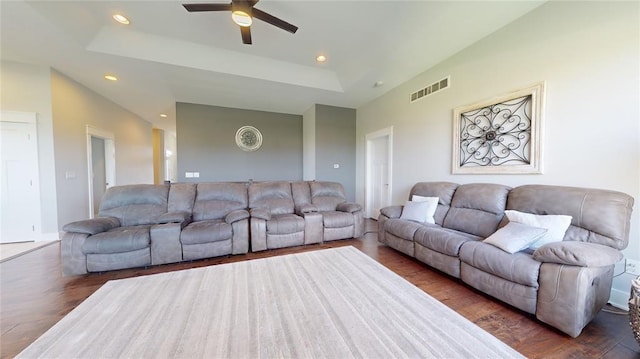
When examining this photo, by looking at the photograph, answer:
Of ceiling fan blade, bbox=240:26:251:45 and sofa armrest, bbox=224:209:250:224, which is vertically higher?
ceiling fan blade, bbox=240:26:251:45

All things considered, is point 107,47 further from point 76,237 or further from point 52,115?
point 76,237

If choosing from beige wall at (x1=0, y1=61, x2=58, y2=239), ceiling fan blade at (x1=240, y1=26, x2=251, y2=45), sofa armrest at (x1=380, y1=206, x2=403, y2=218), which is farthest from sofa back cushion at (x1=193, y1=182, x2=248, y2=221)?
beige wall at (x1=0, y1=61, x2=58, y2=239)

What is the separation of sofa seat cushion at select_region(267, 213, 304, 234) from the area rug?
1.05 metres

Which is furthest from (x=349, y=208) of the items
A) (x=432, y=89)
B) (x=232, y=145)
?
(x=232, y=145)

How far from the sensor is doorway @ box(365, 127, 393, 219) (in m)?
4.53

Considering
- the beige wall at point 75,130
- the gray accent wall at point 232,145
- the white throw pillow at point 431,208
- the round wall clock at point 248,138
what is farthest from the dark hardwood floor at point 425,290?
the round wall clock at point 248,138

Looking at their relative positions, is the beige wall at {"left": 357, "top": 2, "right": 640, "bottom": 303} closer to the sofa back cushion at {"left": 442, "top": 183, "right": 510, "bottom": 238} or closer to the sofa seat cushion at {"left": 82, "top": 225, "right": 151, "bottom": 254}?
the sofa back cushion at {"left": 442, "top": 183, "right": 510, "bottom": 238}

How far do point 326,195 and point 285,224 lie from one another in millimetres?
1217

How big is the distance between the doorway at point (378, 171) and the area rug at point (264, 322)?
289 centimetres

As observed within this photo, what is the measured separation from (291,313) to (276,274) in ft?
2.07

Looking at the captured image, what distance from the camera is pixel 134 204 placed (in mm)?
3049

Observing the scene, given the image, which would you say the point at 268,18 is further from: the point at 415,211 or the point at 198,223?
the point at 415,211

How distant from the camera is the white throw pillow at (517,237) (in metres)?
1.81

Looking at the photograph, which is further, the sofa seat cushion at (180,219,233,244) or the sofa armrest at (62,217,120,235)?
the sofa seat cushion at (180,219,233,244)
